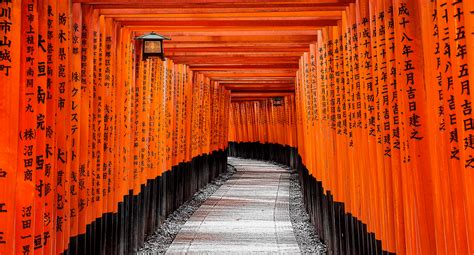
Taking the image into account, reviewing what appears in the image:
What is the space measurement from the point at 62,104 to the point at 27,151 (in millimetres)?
968

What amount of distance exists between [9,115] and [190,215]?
7166mm

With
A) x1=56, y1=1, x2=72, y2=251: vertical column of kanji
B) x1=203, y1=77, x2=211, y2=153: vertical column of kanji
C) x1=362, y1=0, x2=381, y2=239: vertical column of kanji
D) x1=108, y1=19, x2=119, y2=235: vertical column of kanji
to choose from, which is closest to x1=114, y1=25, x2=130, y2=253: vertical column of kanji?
x1=108, y1=19, x2=119, y2=235: vertical column of kanji

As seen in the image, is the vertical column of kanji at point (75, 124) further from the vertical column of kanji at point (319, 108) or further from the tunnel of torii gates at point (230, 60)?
the vertical column of kanji at point (319, 108)

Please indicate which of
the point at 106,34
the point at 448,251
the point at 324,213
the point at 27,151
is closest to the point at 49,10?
the point at 27,151

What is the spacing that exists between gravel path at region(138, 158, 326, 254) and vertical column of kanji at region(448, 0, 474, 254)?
493 centimetres

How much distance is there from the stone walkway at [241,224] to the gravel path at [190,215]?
13 cm

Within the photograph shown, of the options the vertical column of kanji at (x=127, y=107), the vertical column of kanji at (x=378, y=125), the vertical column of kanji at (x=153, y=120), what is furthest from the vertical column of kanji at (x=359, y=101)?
the vertical column of kanji at (x=153, y=120)

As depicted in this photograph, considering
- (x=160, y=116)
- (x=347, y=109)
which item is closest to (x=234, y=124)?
(x=160, y=116)

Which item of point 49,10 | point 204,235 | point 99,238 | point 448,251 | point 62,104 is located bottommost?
point 204,235

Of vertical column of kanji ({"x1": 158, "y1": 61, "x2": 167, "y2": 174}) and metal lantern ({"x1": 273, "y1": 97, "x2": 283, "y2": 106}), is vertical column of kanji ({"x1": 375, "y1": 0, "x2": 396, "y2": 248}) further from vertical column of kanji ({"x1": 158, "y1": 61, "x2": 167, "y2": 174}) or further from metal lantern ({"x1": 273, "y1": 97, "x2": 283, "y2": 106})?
metal lantern ({"x1": 273, "y1": 97, "x2": 283, "y2": 106})

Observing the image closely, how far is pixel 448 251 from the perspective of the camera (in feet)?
7.50

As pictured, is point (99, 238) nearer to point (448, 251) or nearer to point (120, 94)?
point (120, 94)

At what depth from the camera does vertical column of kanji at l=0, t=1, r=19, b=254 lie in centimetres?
281

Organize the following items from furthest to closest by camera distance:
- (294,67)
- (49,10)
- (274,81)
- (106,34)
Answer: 1. (274,81)
2. (294,67)
3. (106,34)
4. (49,10)
